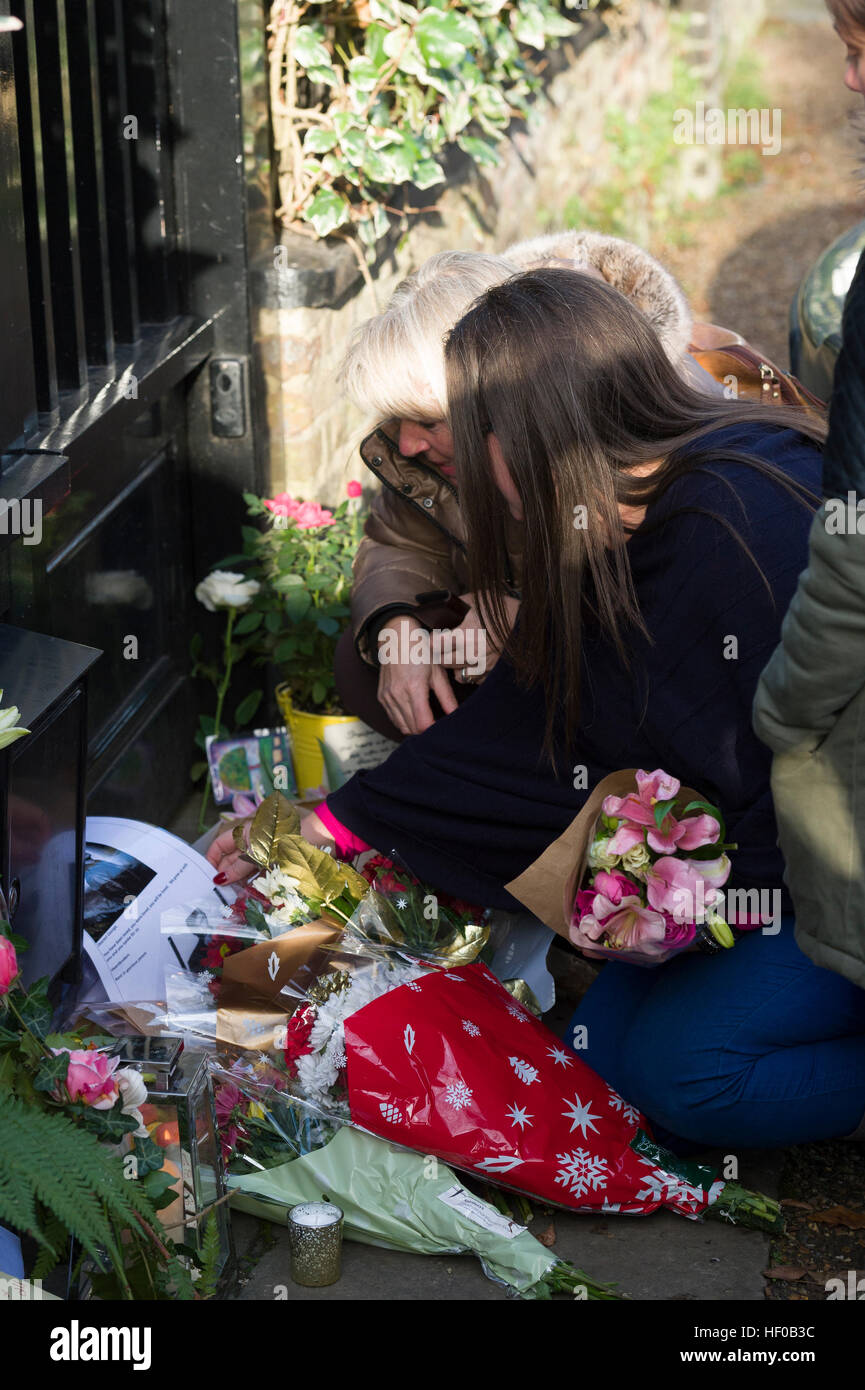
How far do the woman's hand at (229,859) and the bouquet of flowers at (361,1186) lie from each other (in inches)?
20.5

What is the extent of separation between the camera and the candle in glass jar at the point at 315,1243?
7.03ft

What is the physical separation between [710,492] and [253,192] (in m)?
2.02

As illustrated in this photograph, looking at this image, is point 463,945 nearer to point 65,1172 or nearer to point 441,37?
point 65,1172

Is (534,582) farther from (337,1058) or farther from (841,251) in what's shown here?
(841,251)

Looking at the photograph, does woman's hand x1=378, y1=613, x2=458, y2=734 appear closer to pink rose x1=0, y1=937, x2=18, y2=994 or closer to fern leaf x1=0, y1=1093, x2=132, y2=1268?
pink rose x1=0, y1=937, x2=18, y2=994

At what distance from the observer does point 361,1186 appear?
224 centimetres

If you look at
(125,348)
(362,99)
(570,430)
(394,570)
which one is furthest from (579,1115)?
(362,99)

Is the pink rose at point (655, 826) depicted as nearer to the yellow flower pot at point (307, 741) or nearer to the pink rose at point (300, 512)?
the yellow flower pot at point (307, 741)

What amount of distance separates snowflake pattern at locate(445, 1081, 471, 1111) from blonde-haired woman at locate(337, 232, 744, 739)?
2.75 ft

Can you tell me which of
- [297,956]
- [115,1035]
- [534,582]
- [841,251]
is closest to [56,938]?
[115,1035]

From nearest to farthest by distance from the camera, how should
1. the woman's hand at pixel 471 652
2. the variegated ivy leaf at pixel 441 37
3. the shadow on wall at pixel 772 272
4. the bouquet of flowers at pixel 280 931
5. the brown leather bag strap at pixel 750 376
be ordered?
the bouquet of flowers at pixel 280 931 < the woman's hand at pixel 471 652 < the brown leather bag strap at pixel 750 376 < the variegated ivy leaf at pixel 441 37 < the shadow on wall at pixel 772 272

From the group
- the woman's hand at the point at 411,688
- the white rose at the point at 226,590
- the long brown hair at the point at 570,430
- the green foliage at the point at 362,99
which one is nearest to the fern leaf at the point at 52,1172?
the long brown hair at the point at 570,430

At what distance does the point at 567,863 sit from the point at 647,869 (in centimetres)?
17

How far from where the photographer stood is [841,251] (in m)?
5.08
